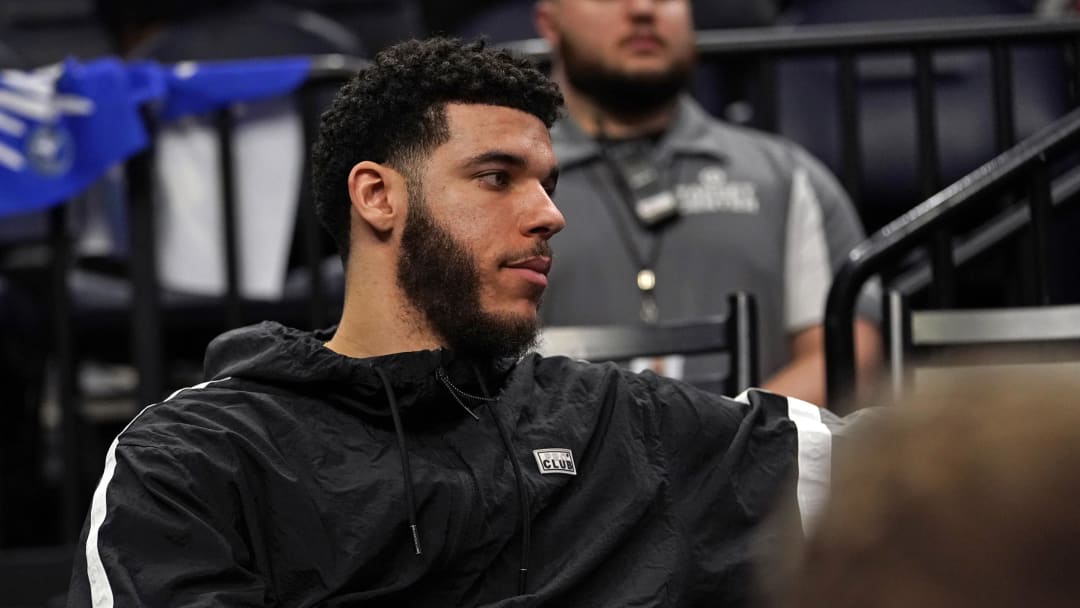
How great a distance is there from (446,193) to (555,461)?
409mm

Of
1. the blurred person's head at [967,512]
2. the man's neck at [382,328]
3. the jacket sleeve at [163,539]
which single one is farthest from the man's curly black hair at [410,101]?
the blurred person's head at [967,512]

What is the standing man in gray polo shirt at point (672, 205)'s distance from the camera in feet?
11.7

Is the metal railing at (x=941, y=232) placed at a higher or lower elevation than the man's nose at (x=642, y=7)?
lower

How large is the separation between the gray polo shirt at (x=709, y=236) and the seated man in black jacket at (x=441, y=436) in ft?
4.37

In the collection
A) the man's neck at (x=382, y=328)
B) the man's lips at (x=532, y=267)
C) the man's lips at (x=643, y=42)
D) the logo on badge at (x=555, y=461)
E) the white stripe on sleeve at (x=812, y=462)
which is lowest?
the white stripe on sleeve at (x=812, y=462)

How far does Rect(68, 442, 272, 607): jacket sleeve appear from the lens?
1.69 meters

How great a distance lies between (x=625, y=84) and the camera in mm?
3816

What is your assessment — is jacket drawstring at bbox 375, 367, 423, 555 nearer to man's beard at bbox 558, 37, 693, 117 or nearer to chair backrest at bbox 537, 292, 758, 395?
chair backrest at bbox 537, 292, 758, 395

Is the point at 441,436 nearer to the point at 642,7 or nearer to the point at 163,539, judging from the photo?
the point at 163,539

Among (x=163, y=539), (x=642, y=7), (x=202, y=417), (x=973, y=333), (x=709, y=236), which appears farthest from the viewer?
(x=642, y=7)

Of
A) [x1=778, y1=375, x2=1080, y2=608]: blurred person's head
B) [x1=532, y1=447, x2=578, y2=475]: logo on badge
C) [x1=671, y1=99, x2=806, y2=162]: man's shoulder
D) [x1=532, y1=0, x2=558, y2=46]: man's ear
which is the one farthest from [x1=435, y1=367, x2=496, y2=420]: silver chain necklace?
[x1=532, y1=0, x2=558, y2=46]: man's ear

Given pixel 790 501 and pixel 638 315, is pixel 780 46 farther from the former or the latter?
pixel 790 501

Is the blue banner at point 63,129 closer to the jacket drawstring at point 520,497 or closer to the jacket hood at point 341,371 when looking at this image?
the jacket hood at point 341,371

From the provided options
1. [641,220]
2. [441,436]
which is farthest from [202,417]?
[641,220]
